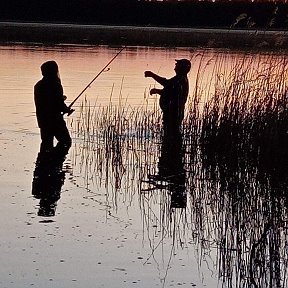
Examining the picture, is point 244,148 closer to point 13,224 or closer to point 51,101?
point 51,101

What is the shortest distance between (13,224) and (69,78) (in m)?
15.6

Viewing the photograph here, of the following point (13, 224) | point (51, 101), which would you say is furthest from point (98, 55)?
point (13, 224)

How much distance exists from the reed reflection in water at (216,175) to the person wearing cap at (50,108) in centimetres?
35

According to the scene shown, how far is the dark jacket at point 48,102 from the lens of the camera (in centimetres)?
1209

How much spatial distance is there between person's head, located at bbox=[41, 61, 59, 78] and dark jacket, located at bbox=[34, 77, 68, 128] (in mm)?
61

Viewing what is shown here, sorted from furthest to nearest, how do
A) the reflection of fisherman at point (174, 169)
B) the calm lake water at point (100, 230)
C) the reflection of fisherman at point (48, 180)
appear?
1. the reflection of fisherman at point (174, 169)
2. the reflection of fisherman at point (48, 180)
3. the calm lake water at point (100, 230)

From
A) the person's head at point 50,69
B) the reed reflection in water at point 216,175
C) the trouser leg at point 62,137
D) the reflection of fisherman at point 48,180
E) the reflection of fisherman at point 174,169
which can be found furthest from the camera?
the trouser leg at point 62,137

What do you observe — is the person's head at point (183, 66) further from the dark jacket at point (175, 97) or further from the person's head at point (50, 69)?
the person's head at point (50, 69)

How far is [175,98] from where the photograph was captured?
42.2 ft

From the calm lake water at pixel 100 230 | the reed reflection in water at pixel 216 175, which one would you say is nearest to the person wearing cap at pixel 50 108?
the calm lake water at pixel 100 230

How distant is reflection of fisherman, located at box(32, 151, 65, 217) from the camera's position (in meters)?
8.39

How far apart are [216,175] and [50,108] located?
3.16 meters

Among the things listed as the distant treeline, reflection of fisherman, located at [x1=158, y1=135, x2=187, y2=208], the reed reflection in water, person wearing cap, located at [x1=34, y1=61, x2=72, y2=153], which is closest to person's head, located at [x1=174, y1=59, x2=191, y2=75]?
the reed reflection in water

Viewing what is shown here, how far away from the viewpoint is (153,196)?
8.96 m
